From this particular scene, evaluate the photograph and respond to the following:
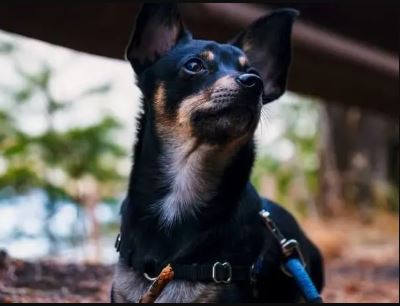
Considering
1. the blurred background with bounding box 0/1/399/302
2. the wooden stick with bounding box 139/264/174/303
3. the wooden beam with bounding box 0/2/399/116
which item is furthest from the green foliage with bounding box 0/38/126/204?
the wooden stick with bounding box 139/264/174/303

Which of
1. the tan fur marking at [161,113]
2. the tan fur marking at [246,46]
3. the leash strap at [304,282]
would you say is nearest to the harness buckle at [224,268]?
the leash strap at [304,282]

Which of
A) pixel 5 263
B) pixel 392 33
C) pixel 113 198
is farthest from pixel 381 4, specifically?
pixel 113 198

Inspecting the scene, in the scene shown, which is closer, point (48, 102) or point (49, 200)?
point (49, 200)

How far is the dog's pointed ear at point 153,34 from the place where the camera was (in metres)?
3.04

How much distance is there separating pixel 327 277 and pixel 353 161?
4979 millimetres

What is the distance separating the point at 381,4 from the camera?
16.4ft

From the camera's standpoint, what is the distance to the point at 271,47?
3211mm

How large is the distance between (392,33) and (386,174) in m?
5.12

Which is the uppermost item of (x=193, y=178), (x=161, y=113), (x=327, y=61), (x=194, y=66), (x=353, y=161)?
(x=194, y=66)

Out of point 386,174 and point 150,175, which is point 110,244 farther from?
point 150,175

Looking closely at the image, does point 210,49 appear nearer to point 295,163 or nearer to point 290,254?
point 290,254

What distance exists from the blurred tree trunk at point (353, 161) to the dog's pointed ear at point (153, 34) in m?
7.06

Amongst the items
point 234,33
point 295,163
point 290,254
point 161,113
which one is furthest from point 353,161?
point 161,113

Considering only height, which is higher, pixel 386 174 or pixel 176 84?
pixel 176 84
